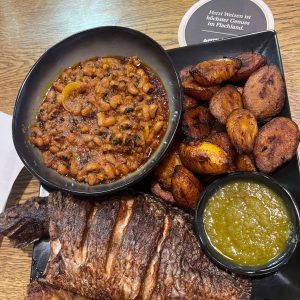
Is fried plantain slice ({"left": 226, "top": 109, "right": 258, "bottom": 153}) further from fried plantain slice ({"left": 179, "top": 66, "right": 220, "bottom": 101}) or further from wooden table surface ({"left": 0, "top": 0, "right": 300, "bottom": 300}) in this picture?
wooden table surface ({"left": 0, "top": 0, "right": 300, "bottom": 300})

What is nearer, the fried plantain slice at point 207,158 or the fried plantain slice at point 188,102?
the fried plantain slice at point 207,158

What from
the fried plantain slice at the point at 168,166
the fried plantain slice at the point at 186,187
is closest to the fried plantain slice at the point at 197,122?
the fried plantain slice at the point at 168,166

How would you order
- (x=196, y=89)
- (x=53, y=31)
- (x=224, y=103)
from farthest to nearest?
(x=53, y=31)
(x=196, y=89)
(x=224, y=103)

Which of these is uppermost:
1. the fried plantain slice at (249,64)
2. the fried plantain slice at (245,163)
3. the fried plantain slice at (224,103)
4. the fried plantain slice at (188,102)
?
the fried plantain slice at (249,64)

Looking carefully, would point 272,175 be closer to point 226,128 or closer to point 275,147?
point 275,147

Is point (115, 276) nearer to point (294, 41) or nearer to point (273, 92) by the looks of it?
point (273, 92)

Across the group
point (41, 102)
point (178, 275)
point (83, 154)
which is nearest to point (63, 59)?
point (41, 102)

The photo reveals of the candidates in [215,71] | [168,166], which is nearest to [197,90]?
[215,71]

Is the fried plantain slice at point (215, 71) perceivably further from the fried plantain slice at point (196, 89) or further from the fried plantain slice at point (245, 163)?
the fried plantain slice at point (245, 163)
